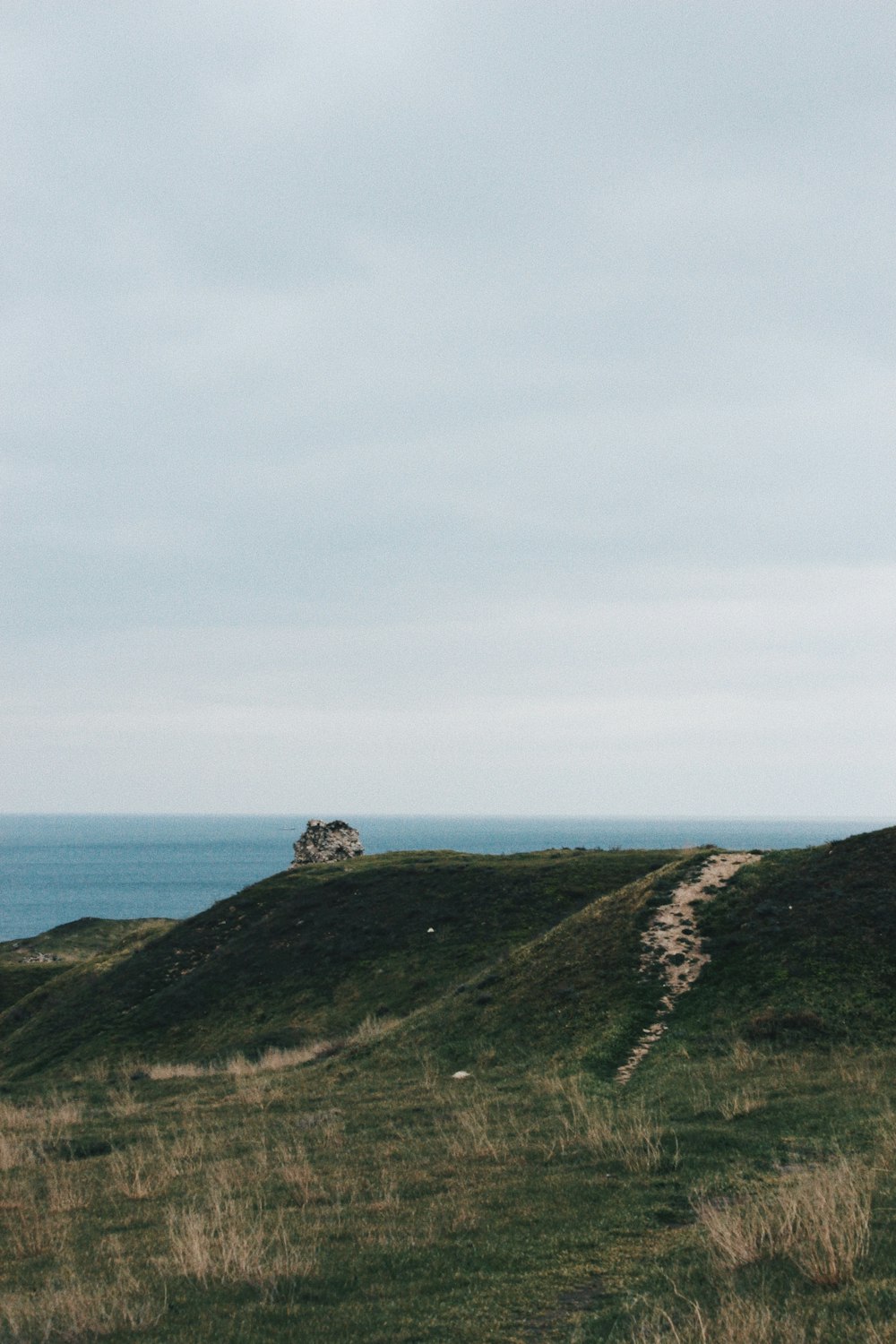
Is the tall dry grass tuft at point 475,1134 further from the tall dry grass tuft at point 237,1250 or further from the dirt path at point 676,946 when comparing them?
the dirt path at point 676,946

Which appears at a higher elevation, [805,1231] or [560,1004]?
[805,1231]

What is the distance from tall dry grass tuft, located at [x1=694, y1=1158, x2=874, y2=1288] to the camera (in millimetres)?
9766

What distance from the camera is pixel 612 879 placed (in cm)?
5428

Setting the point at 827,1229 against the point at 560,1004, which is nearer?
the point at 827,1229

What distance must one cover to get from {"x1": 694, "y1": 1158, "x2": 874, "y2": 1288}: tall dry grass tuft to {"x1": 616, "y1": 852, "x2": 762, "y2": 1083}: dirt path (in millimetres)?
12726

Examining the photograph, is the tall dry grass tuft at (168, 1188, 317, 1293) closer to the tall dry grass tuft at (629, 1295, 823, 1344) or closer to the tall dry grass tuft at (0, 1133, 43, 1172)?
the tall dry grass tuft at (629, 1295, 823, 1344)

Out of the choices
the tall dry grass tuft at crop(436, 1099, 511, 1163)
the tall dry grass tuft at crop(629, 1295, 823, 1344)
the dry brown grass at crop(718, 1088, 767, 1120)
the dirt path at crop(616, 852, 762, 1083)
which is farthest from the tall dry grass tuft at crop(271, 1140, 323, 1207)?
the dirt path at crop(616, 852, 762, 1083)

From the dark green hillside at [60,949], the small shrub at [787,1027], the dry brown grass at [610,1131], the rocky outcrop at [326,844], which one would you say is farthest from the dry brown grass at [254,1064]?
the rocky outcrop at [326,844]

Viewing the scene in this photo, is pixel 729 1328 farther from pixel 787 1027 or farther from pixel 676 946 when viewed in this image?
pixel 676 946

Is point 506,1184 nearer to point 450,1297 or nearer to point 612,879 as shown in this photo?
point 450,1297

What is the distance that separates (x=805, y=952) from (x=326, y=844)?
168 ft

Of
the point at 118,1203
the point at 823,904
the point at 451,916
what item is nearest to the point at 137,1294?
the point at 118,1203

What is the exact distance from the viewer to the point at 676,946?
32.7 metres

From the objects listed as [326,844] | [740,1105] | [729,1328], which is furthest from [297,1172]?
[326,844]
